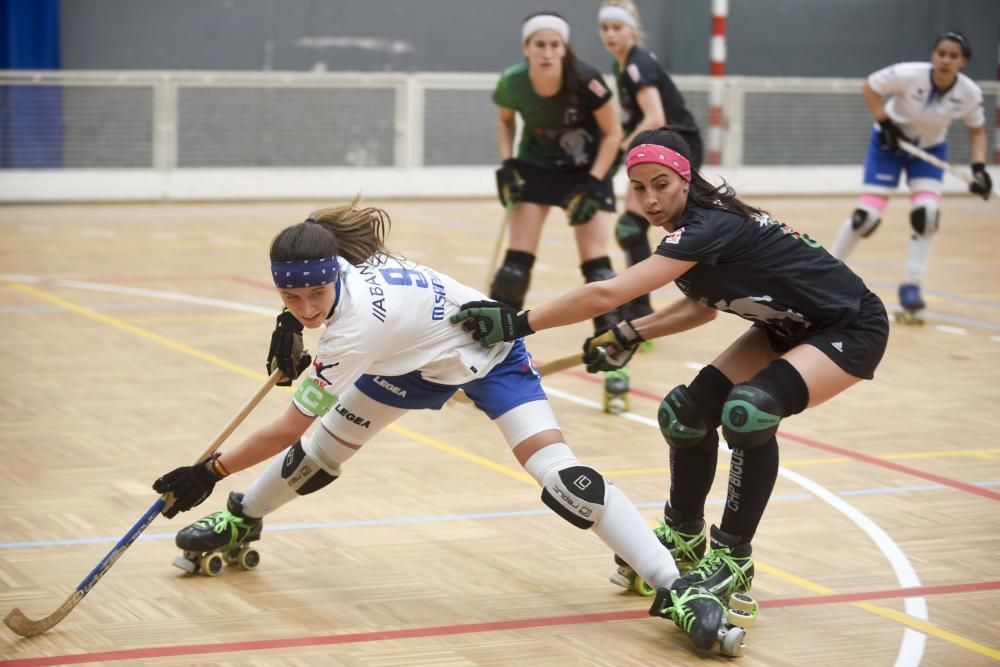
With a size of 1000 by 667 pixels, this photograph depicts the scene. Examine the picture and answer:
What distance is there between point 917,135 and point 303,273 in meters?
6.33

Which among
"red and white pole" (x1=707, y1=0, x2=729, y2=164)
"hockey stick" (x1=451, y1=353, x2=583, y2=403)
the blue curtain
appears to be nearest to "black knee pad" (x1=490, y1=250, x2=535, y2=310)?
"hockey stick" (x1=451, y1=353, x2=583, y2=403)

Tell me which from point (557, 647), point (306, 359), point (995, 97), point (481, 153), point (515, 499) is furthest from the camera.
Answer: point (995, 97)

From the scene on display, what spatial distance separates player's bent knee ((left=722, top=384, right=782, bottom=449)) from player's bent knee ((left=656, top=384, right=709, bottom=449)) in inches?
8.7

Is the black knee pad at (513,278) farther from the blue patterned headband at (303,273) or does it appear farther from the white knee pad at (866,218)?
the blue patterned headband at (303,273)

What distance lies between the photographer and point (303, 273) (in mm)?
3658

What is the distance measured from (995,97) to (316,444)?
49.6ft

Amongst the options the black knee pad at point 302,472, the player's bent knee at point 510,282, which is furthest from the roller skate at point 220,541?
the player's bent knee at point 510,282

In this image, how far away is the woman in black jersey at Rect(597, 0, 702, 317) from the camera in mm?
7602

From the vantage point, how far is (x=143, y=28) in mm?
15977

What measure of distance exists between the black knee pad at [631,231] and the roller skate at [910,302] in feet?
6.62

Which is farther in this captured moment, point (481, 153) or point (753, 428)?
point (481, 153)

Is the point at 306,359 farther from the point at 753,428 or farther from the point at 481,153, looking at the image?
the point at 481,153

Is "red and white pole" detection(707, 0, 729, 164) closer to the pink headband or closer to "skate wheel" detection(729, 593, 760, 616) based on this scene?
the pink headband

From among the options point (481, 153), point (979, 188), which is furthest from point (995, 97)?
point (979, 188)
